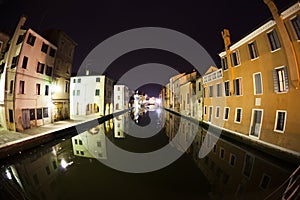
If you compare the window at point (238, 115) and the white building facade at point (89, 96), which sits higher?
the white building facade at point (89, 96)

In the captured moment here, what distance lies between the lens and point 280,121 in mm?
10547

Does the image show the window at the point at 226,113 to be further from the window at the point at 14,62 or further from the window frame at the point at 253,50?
the window at the point at 14,62

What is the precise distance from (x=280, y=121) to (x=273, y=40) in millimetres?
5644

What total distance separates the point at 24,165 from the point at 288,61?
16.3 m

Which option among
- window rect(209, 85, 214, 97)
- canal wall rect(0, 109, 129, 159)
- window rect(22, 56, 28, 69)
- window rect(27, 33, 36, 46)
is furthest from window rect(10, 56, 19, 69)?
window rect(209, 85, 214, 97)

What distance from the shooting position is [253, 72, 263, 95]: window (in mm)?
12647

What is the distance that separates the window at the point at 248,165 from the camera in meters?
8.26

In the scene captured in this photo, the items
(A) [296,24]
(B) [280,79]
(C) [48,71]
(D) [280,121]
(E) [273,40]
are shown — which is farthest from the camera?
(C) [48,71]

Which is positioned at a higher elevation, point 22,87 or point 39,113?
point 22,87

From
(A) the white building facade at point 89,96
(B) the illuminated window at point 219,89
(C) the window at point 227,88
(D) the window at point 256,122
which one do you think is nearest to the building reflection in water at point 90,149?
(D) the window at point 256,122

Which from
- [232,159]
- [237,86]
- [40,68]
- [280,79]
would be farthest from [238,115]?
[40,68]

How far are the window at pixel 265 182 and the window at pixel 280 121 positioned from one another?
161 inches

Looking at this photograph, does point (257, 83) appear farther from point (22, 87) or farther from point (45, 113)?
point (45, 113)

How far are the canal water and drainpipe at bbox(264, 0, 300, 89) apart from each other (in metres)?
4.99
